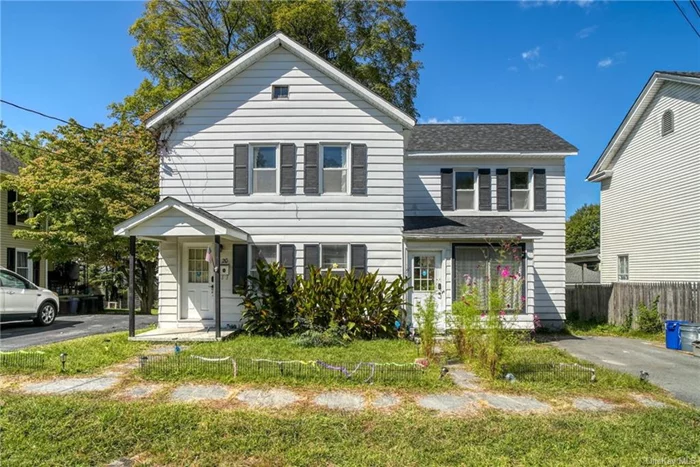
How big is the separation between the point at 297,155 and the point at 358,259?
10.6ft

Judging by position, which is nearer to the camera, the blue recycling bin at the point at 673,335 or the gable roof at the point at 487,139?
the blue recycling bin at the point at 673,335

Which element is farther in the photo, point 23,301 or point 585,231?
point 585,231

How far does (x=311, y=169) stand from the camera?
10.9 m

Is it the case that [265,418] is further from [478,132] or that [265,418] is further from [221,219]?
[478,132]

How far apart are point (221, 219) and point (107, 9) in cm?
642

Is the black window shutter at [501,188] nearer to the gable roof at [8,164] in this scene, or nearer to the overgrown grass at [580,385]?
the overgrown grass at [580,385]

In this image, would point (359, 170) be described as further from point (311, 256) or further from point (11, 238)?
point (11, 238)

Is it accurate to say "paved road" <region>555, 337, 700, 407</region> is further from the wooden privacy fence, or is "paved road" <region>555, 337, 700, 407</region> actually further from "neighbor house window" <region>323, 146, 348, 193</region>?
"neighbor house window" <region>323, 146, 348, 193</region>

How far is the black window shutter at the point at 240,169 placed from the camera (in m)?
10.9

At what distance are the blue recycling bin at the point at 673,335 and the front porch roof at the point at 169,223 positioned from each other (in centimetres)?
1123

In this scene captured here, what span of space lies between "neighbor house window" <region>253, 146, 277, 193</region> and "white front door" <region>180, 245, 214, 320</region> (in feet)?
7.08

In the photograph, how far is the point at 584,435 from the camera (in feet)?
14.6

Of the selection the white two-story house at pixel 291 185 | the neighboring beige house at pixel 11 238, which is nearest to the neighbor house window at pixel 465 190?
the white two-story house at pixel 291 185

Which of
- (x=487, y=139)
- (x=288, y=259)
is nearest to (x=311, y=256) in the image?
(x=288, y=259)
